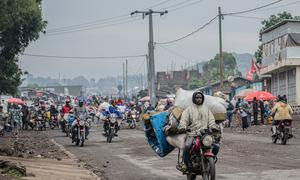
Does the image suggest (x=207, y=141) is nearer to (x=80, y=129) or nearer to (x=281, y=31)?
(x=80, y=129)

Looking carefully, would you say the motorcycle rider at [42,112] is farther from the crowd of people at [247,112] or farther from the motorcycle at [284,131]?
the motorcycle at [284,131]

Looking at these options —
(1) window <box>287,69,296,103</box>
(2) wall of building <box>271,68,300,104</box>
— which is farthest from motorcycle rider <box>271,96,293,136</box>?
(1) window <box>287,69,296,103</box>

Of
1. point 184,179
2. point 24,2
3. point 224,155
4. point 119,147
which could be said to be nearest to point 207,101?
point 184,179

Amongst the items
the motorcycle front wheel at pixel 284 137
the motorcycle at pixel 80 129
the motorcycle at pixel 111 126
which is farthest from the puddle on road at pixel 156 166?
the motorcycle at pixel 111 126

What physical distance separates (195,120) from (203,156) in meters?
0.76

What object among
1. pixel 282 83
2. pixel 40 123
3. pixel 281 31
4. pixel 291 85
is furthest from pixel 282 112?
pixel 282 83

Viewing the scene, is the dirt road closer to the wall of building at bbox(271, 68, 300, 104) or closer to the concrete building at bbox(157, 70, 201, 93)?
the wall of building at bbox(271, 68, 300, 104)

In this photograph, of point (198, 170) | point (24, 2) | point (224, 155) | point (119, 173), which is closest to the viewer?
point (198, 170)

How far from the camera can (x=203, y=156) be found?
11297 mm

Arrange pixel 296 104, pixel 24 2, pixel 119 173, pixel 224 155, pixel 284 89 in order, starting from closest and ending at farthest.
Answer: pixel 119 173 → pixel 224 155 → pixel 24 2 → pixel 296 104 → pixel 284 89

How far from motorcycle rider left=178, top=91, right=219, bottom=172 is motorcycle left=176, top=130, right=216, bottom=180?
0.44ft

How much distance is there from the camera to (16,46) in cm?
4866

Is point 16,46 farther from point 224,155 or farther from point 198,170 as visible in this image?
point 198,170

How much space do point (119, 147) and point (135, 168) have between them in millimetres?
7780
